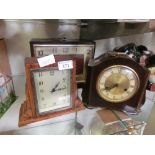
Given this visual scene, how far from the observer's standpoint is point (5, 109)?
71 cm

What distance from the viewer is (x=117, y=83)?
689 mm

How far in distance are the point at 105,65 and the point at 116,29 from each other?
9.9 inches

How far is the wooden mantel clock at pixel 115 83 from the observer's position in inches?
25.6

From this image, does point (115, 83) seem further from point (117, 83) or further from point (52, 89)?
point (52, 89)

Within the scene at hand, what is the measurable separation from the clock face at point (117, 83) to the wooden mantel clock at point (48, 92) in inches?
4.3

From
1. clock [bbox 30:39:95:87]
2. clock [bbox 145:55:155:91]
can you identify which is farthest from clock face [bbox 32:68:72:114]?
clock [bbox 145:55:155:91]

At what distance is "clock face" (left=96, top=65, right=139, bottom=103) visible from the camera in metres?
0.66

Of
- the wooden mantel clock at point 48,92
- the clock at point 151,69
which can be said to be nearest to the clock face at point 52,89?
the wooden mantel clock at point 48,92

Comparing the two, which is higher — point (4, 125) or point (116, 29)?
point (116, 29)

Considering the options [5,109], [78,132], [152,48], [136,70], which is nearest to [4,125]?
[5,109]

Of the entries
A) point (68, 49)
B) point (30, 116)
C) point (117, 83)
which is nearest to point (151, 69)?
point (117, 83)

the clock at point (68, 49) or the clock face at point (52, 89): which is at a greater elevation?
the clock at point (68, 49)

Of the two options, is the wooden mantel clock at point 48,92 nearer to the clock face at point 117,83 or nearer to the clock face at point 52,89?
the clock face at point 52,89
